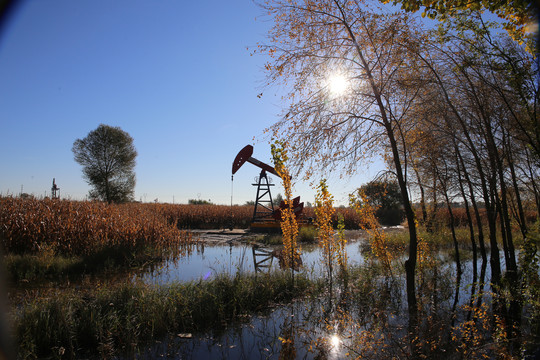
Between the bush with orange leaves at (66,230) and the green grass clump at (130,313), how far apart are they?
188 inches

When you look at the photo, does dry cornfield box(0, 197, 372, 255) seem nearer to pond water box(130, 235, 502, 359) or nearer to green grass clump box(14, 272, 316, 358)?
green grass clump box(14, 272, 316, 358)

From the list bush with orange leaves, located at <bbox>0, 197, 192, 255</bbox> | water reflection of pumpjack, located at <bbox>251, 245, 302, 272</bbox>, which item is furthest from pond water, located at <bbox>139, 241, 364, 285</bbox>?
bush with orange leaves, located at <bbox>0, 197, 192, 255</bbox>

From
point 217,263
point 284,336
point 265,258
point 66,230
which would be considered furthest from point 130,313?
point 265,258

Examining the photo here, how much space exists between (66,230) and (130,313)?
6097 mm

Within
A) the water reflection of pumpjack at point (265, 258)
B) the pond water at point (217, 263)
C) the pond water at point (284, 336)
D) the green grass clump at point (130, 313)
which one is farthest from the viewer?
the water reflection of pumpjack at point (265, 258)

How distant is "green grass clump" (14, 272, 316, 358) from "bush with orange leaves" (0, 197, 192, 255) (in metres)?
4.78

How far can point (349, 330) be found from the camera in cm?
455

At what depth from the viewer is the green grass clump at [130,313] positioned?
3.79 meters

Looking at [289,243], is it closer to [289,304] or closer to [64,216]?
[289,304]

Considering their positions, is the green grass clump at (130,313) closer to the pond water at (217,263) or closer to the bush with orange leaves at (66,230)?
the pond water at (217,263)

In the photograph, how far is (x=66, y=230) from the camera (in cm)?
931

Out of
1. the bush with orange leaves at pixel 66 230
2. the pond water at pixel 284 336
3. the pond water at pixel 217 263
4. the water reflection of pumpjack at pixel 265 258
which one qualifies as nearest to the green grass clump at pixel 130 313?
the pond water at pixel 284 336

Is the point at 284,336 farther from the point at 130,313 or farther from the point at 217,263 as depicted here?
the point at 217,263

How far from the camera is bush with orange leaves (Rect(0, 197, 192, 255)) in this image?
28.5 ft
